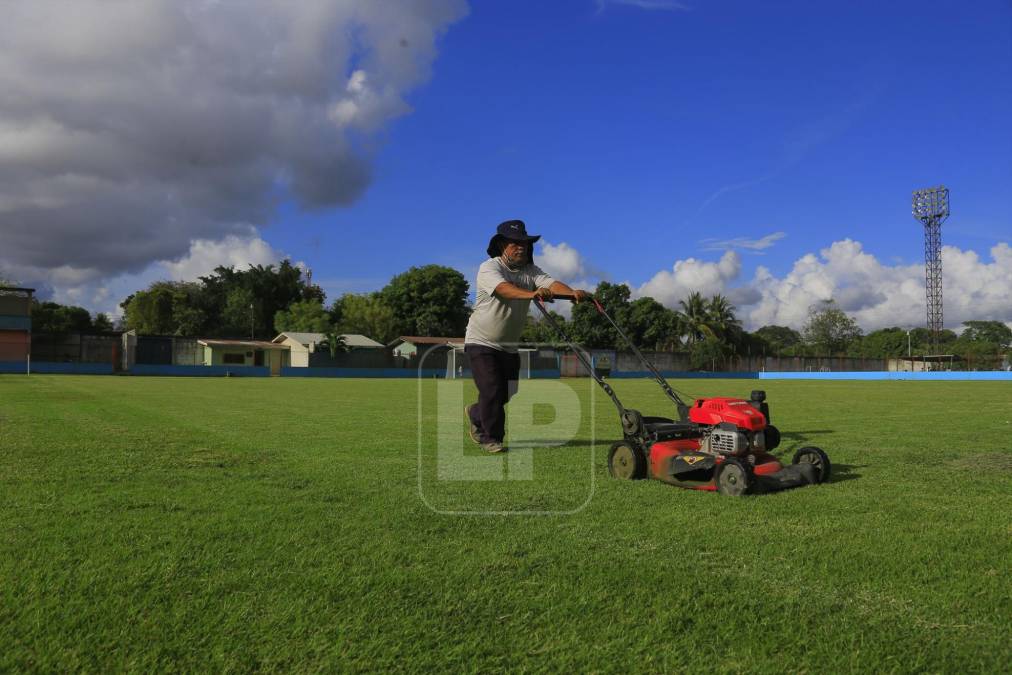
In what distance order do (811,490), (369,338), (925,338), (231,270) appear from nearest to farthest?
(811,490), (369,338), (231,270), (925,338)

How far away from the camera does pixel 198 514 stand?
387cm

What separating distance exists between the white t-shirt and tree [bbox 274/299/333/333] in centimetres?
6911

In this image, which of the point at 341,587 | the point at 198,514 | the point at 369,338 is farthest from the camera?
the point at 369,338

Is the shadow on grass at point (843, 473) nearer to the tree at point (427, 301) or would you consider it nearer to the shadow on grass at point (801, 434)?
the shadow on grass at point (801, 434)

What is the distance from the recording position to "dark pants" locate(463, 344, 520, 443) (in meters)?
6.80

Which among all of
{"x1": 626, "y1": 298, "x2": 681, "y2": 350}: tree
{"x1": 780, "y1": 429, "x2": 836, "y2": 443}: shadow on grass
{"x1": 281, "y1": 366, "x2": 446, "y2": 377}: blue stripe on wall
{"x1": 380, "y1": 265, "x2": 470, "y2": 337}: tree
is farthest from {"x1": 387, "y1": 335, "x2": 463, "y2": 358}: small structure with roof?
{"x1": 780, "y1": 429, "x2": 836, "y2": 443}: shadow on grass

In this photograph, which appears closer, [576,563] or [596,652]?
[596,652]

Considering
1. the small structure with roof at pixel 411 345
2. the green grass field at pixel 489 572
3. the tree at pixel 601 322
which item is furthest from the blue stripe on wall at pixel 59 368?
the green grass field at pixel 489 572

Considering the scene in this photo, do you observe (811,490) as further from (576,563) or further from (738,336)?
(738,336)

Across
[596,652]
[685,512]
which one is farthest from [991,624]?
[685,512]

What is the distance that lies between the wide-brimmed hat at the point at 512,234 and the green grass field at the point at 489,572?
222cm

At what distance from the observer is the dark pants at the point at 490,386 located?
268 inches

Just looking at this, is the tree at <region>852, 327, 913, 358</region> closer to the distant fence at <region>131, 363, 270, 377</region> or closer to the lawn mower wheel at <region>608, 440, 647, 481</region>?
the distant fence at <region>131, 363, 270, 377</region>

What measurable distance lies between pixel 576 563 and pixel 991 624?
1519 mm
